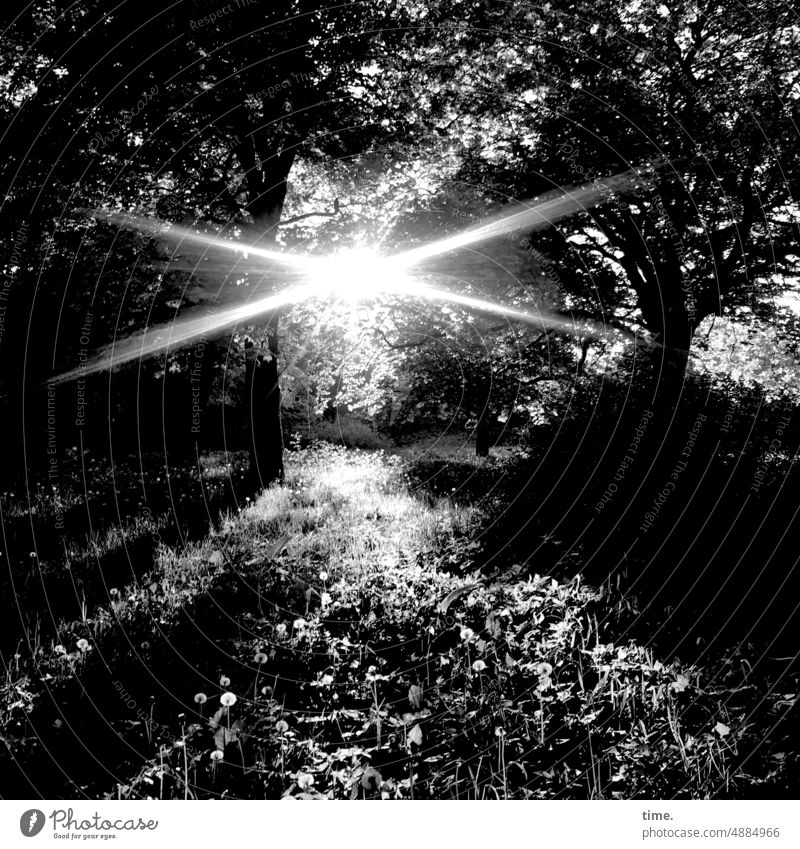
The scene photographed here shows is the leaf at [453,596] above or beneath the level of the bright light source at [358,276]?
beneath

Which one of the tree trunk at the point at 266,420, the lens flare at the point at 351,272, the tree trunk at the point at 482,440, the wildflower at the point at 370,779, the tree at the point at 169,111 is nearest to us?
the wildflower at the point at 370,779

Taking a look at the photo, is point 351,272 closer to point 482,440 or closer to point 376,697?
point 376,697

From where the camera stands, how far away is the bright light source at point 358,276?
10.6 metres

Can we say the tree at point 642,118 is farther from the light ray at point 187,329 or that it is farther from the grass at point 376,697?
the grass at point 376,697

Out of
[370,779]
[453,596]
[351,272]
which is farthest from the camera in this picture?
[351,272]

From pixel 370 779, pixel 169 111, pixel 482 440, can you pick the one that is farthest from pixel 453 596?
pixel 482 440

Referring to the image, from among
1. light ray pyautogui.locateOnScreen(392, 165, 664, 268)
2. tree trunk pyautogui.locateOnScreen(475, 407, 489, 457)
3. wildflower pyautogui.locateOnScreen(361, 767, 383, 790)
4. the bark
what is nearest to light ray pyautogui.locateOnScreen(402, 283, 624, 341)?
light ray pyautogui.locateOnScreen(392, 165, 664, 268)

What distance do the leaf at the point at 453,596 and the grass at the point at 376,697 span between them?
1.4 inches

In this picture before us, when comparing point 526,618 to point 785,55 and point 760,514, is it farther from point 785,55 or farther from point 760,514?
point 785,55

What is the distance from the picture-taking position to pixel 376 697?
375 centimetres

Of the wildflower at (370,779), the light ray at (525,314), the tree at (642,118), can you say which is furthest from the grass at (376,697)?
the tree at (642,118)

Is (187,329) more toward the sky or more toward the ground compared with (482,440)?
more toward the sky

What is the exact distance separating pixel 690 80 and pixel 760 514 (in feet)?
28.1

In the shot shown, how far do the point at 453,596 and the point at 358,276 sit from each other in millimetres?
8042
